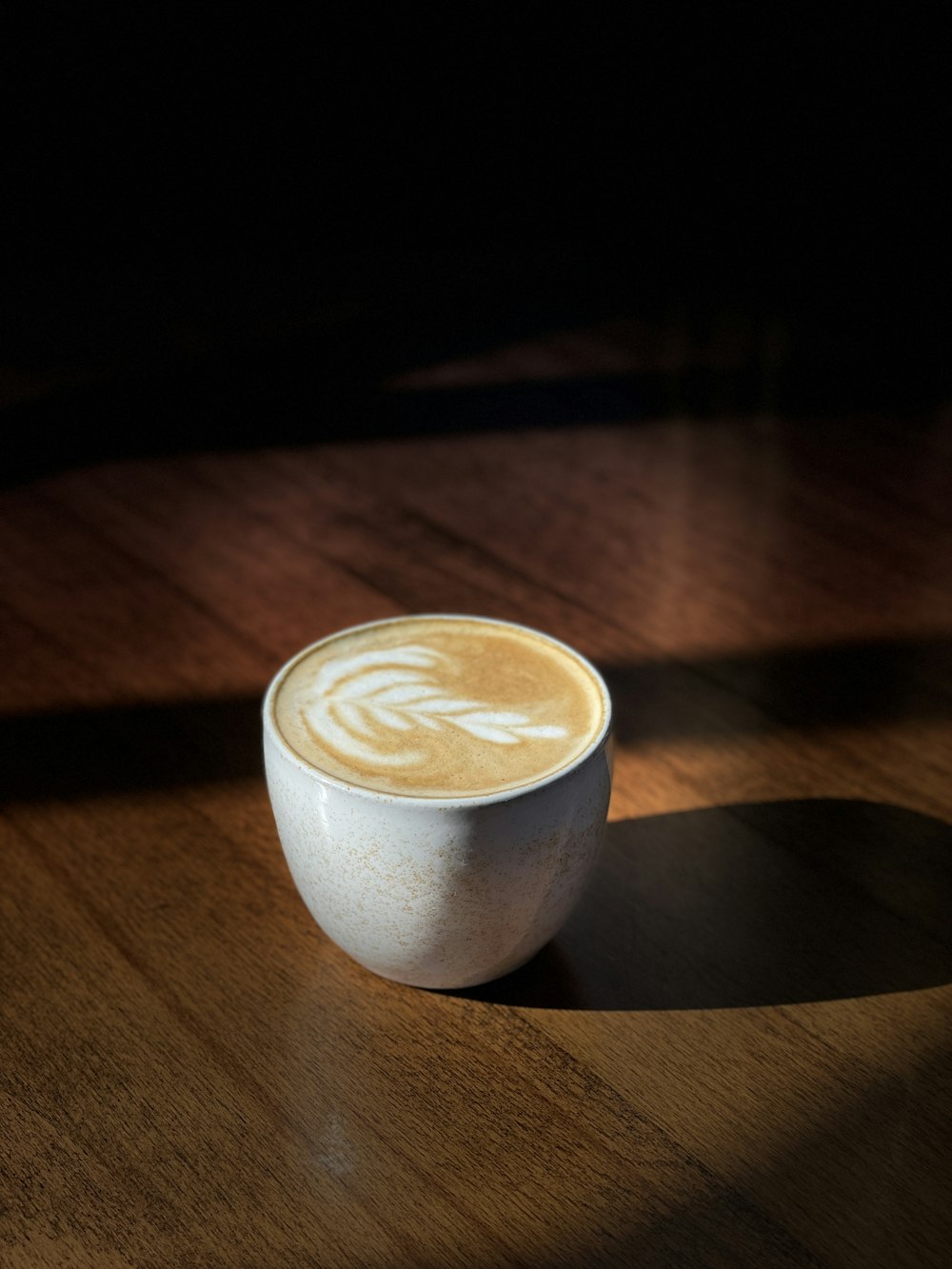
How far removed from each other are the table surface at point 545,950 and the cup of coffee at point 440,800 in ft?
0.23

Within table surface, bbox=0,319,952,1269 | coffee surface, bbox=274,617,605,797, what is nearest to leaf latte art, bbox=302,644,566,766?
coffee surface, bbox=274,617,605,797

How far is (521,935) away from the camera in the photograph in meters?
0.74

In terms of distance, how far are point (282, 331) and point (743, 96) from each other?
1048mm

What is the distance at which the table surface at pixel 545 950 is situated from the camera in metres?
0.66

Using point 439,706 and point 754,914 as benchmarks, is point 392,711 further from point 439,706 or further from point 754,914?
point 754,914

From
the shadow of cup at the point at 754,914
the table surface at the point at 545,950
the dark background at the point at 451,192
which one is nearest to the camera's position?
the table surface at the point at 545,950

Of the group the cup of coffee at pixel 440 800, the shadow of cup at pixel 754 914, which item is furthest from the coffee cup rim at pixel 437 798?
the shadow of cup at pixel 754 914

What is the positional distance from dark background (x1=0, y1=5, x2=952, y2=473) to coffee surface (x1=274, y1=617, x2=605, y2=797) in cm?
87

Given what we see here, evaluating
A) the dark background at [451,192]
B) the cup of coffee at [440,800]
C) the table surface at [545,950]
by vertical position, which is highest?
the dark background at [451,192]

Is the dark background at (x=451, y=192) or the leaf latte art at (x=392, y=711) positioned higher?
the dark background at (x=451, y=192)

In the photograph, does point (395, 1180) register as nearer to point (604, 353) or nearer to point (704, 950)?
point (704, 950)

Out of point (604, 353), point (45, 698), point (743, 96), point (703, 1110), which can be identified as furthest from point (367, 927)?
point (743, 96)

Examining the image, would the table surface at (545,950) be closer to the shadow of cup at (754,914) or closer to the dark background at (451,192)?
the shadow of cup at (754,914)

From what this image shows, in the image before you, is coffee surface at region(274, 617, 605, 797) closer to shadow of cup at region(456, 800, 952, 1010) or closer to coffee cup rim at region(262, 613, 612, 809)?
coffee cup rim at region(262, 613, 612, 809)
